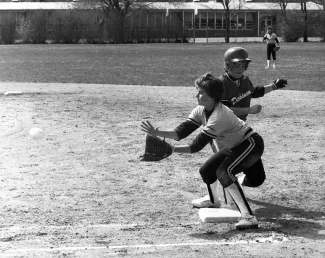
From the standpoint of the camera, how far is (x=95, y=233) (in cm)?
585

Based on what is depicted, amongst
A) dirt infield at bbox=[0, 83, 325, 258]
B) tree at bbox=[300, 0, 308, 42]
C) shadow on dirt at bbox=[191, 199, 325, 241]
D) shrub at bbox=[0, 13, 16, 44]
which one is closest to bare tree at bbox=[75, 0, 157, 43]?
shrub at bbox=[0, 13, 16, 44]

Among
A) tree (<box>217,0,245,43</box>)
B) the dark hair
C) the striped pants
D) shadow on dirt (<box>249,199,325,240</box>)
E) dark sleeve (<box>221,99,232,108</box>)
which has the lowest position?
shadow on dirt (<box>249,199,325,240</box>)

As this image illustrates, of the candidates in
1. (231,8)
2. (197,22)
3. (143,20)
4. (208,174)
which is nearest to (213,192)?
(208,174)

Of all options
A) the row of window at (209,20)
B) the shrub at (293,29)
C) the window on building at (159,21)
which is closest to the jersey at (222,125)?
the shrub at (293,29)

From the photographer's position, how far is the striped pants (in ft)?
20.0

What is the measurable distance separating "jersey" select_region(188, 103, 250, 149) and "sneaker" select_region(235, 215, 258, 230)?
2.17ft

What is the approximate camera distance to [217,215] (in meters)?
6.27

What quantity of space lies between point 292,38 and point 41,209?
2454 inches

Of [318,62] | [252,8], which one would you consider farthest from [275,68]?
[252,8]

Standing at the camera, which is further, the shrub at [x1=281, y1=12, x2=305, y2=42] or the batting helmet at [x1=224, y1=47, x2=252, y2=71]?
the shrub at [x1=281, y1=12, x2=305, y2=42]

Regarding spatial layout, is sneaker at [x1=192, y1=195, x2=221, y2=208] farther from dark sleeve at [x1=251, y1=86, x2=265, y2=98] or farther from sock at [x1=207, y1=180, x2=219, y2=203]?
dark sleeve at [x1=251, y1=86, x2=265, y2=98]

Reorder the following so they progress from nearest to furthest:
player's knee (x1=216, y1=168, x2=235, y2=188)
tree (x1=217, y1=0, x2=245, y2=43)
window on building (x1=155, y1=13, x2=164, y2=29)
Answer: player's knee (x1=216, y1=168, x2=235, y2=188), window on building (x1=155, y1=13, x2=164, y2=29), tree (x1=217, y1=0, x2=245, y2=43)

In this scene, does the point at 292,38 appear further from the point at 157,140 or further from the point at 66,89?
the point at 157,140

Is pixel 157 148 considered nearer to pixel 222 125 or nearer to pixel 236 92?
pixel 222 125
